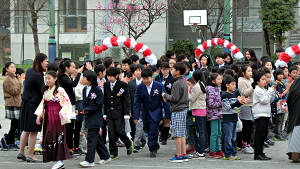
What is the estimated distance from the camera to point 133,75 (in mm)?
11250

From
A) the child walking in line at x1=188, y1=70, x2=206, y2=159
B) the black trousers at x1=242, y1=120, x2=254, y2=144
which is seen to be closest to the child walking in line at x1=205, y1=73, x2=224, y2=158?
the child walking in line at x1=188, y1=70, x2=206, y2=159

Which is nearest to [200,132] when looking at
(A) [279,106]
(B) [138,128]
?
(B) [138,128]

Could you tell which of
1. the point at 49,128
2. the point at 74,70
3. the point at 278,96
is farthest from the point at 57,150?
the point at 278,96

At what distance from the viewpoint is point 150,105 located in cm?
957

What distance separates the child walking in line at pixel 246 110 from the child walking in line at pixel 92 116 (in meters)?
2.77

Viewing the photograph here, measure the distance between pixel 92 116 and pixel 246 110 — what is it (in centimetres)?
306

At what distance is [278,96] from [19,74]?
5557 mm

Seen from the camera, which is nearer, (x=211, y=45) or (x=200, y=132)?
(x=200, y=132)

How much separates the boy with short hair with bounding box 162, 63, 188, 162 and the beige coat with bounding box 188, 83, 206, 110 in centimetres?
22

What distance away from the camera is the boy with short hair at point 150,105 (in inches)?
373

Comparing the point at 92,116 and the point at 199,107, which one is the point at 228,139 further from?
the point at 92,116

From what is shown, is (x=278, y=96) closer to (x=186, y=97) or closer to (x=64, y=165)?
(x=186, y=97)

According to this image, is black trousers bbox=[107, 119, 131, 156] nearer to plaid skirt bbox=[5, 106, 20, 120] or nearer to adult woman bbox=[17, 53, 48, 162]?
adult woman bbox=[17, 53, 48, 162]

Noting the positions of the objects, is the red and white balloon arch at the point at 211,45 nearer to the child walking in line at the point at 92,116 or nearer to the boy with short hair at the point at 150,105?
the boy with short hair at the point at 150,105
